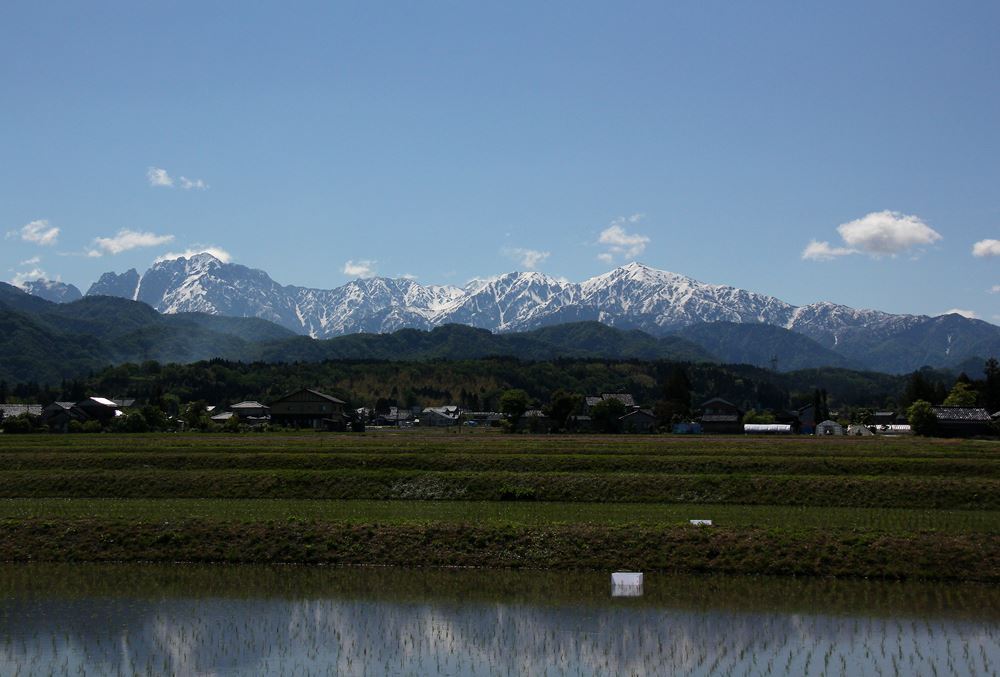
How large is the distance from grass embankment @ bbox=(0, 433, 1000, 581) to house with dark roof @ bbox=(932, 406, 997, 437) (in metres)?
39.3

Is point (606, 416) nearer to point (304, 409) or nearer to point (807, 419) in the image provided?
point (304, 409)

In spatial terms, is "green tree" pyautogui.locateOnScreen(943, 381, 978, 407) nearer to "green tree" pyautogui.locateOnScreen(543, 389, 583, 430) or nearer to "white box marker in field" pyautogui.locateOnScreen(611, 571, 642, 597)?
"green tree" pyautogui.locateOnScreen(543, 389, 583, 430)

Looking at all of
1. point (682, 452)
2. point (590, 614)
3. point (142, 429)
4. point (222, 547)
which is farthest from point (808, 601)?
point (142, 429)

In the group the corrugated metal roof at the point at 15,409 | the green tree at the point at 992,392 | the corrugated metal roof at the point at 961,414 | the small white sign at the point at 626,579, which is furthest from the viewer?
the corrugated metal roof at the point at 15,409

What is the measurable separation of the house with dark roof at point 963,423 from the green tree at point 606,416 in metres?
36.8

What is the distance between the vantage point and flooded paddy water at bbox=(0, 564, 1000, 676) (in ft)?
63.8

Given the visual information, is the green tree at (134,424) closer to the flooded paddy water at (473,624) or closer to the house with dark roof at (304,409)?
the house with dark roof at (304,409)

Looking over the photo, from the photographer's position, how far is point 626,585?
26.3m

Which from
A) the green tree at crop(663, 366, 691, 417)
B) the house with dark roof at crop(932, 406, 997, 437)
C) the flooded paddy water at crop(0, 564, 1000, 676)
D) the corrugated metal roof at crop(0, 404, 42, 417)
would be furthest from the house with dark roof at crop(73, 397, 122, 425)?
the house with dark roof at crop(932, 406, 997, 437)

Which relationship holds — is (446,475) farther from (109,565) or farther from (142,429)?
(142,429)

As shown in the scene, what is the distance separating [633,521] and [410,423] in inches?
6236

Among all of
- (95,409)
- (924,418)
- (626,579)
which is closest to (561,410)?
(924,418)

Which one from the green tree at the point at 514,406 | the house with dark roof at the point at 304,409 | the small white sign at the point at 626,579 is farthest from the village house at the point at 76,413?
the small white sign at the point at 626,579

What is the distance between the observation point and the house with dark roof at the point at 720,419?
12750cm
